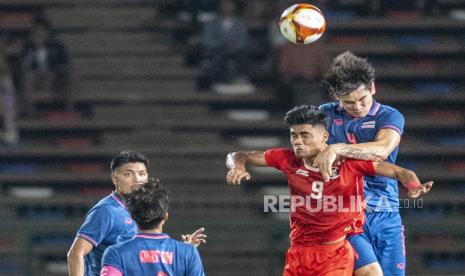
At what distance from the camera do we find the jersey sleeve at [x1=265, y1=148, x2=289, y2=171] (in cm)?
764

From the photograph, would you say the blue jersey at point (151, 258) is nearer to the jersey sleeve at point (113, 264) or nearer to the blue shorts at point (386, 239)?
the jersey sleeve at point (113, 264)

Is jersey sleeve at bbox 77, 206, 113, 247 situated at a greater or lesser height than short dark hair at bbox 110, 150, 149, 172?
lesser

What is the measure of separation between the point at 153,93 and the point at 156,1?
1446mm

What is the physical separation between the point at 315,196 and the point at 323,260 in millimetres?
447

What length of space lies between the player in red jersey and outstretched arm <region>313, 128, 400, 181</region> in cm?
6

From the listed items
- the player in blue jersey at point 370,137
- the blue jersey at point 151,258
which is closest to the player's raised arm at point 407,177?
the player in blue jersey at point 370,137

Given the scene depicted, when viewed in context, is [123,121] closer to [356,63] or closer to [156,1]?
[156,1]

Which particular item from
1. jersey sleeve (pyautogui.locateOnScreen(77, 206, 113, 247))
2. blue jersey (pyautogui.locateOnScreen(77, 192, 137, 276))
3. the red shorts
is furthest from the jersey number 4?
jersey sleeve (pyautogui.locateOnScreen(77, 206, 113, 247))

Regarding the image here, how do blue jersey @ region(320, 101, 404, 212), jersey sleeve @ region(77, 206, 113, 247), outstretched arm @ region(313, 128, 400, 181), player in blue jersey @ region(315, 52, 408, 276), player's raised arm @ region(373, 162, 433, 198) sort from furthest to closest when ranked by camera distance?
A: blue jersey @ region(320, 101, 404, 212)
player in blue jersey @ region(315, 52, 408, 276)
jersey sleeve @ region(77, 206, 113, 247)
outstretched arm @ region(313, 128, 400, 181)
player's raised arm @ region(373, 162, 433, 198)

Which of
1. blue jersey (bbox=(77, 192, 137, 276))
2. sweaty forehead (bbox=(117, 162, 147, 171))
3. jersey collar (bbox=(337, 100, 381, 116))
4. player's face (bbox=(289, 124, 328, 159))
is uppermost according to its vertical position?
jersey collar (bbox=(337, 100, 381, 116))

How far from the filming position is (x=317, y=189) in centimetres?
748

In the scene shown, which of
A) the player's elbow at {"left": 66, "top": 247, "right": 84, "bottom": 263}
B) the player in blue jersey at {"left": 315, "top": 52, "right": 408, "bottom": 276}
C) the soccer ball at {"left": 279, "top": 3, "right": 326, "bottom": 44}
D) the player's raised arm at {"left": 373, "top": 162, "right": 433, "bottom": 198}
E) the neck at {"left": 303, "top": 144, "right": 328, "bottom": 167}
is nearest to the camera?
the player's raised arm at {"left": 373, "top": 162, "right": 433, "bottom": 198}

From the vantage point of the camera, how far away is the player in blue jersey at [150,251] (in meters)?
6.61

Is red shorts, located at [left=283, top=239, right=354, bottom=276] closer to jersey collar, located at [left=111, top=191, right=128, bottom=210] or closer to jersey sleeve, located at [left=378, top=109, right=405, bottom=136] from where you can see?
jersey sleeve, located at [left=378, top=109, right=405, bottom=136]
